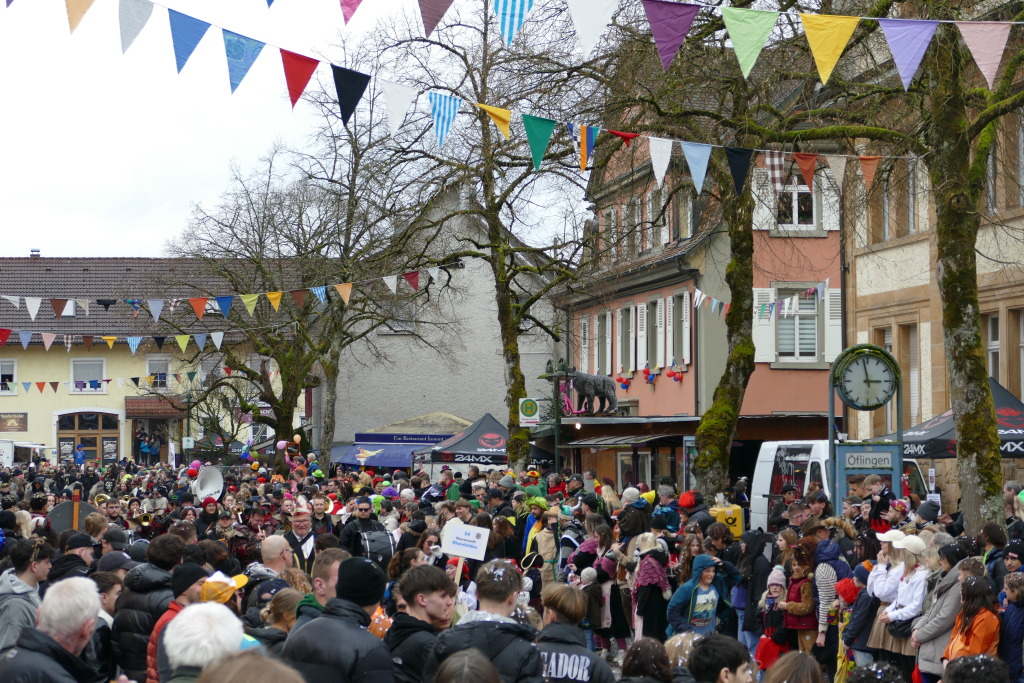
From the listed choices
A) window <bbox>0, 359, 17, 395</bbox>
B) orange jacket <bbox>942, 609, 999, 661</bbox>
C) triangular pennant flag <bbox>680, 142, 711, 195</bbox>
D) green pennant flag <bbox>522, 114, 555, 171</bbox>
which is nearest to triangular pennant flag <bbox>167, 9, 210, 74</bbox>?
green pennant flag <bbox>522, 114, 555, 171</bbox>

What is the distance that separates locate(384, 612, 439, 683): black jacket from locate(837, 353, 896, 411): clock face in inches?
491

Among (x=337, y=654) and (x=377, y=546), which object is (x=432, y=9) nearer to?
(x=377, y=546)

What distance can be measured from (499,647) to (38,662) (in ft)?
6.74

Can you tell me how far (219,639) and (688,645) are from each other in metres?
2.26

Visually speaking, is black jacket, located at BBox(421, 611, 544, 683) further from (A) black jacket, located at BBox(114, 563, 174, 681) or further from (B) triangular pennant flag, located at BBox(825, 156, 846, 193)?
(B) triangular pennant flag, located at BBox(825, 156, 846, 193)

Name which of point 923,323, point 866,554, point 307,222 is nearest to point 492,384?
point 307,222

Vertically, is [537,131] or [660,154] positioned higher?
→ [537,131]

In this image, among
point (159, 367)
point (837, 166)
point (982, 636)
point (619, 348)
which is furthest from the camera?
point (159, 367)

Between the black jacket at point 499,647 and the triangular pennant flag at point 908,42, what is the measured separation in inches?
301

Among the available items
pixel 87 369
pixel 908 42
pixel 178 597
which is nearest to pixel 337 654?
pixel 178 597

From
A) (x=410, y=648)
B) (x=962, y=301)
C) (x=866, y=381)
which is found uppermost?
(x=962, y=301)

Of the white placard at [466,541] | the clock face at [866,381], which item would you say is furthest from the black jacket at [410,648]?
the clock face at [866,381]

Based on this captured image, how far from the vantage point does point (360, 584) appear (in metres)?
6.13

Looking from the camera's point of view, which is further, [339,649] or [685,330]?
[685,330]
